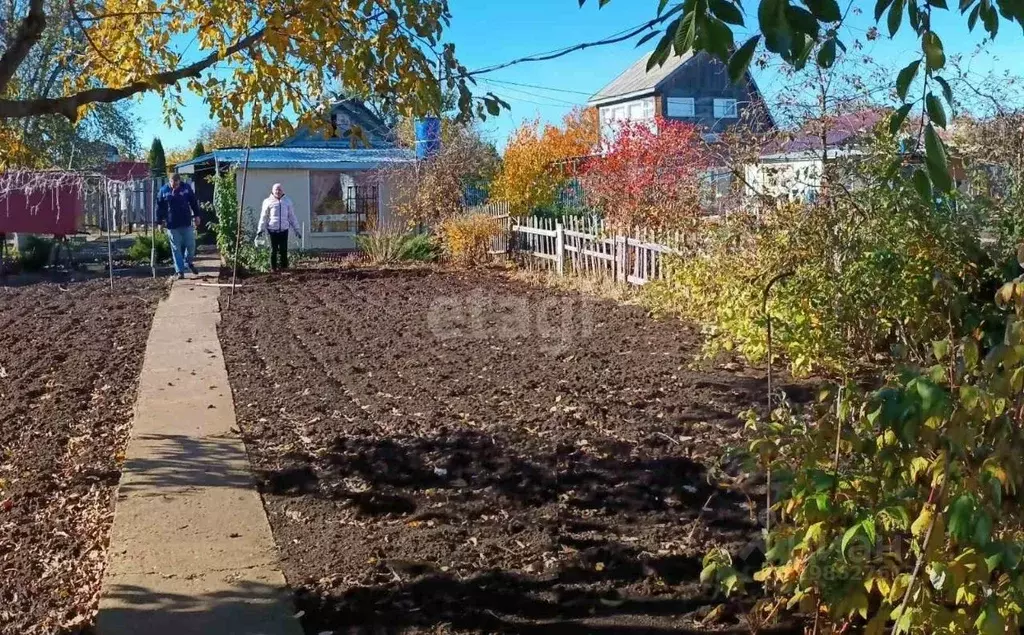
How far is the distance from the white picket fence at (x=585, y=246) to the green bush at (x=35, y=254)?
26.3ft

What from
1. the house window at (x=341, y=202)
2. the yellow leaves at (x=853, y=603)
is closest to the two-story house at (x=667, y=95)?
the house window at (x=341, y=202)

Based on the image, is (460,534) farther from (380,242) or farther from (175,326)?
(380,242)

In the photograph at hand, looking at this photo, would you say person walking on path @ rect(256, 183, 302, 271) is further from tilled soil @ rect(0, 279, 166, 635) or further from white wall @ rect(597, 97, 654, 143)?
white wall @ rect(597, 97, 654, 143)

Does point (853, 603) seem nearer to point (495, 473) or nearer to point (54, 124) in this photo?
point (495, 473)

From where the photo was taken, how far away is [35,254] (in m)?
19.0

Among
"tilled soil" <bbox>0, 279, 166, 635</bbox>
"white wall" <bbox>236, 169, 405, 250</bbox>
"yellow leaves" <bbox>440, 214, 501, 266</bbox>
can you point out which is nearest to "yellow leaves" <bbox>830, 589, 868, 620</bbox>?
"tilled soil" <bbox>0, 279, 166, 635</bbox>

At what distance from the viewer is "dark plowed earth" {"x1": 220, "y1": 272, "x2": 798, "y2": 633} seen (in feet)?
13.0

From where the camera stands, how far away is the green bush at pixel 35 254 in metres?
18.9

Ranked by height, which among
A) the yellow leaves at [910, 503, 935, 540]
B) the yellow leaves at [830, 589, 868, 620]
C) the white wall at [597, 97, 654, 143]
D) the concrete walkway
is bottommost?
the concrete walkway

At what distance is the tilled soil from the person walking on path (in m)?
5.30

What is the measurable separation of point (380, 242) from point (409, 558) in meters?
15.7

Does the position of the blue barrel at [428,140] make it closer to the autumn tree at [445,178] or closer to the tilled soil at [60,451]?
the autumn tree at [445,178]

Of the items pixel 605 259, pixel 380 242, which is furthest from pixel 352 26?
pixel 380 242

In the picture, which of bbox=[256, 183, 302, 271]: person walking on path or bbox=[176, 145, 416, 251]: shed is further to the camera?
bbox=[176, 145, 416, 251]: shed
